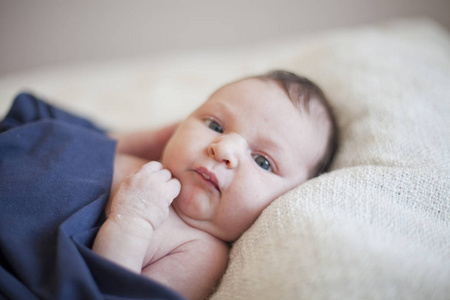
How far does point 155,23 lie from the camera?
6.79ft

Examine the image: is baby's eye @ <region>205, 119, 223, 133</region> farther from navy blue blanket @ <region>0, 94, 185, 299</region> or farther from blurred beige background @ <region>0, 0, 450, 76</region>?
blurred beige background @ <region>0, 0, 450, 76</region>

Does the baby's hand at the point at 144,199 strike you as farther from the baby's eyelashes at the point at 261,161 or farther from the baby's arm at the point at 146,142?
the baby's arm at the point at 146,142

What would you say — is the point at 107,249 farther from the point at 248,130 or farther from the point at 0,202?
the point at 248,130

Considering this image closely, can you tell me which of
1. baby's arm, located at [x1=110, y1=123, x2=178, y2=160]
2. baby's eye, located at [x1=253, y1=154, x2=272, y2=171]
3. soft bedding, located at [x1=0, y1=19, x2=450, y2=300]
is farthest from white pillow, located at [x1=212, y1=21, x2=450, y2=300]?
baby's arm, located at [x1=110, y1=123, x2=178, y2=160]

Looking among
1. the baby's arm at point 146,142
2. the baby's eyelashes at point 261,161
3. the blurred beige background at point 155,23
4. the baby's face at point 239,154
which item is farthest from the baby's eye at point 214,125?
the blurred beige background at point 155,23

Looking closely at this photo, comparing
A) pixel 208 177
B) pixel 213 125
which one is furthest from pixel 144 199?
pixel 213 125

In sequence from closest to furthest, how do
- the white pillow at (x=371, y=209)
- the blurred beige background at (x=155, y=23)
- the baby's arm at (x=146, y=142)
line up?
the white pillow at (x=371, y=209), the baby's arm at (x=146, y=142), the blurred beige background at (x=155, y=23)

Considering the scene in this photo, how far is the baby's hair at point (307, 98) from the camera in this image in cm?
94

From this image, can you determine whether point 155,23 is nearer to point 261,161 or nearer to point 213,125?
point 213,125

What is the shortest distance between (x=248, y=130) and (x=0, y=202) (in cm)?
60

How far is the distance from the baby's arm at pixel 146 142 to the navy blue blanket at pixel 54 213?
162 millimetres

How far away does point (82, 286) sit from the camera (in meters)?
0.61

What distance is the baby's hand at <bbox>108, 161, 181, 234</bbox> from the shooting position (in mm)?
707

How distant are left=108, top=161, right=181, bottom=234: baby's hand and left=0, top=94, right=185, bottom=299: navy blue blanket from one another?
0.08 meters
